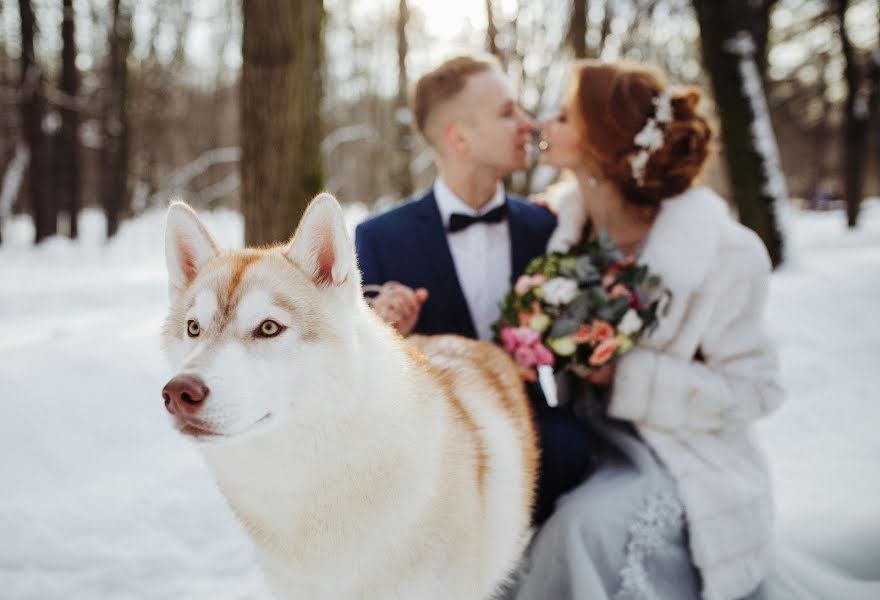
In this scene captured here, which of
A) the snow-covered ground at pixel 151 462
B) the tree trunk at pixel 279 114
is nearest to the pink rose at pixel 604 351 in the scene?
the snow-covered ground at pixel 151 462

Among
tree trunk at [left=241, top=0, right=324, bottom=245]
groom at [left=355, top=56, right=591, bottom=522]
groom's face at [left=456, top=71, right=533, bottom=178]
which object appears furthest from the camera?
tree trunk at [left=241, top=0, right=324, bottom=245]

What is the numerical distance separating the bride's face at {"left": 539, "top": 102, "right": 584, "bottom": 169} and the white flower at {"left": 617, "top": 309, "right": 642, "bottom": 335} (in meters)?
0.88

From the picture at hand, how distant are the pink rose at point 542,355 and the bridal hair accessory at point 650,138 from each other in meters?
0.84

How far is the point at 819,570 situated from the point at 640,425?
1.05 meters

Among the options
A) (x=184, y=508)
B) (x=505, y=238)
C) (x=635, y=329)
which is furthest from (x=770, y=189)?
(x=184, y=508)

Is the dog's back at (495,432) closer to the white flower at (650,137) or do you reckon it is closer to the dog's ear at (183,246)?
the dog's ear at (183,246)

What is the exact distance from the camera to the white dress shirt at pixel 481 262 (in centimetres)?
299

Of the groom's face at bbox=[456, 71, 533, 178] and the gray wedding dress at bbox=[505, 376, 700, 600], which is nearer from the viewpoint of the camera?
the gray wedding dress at bbox=[505, 376, 700, 600]

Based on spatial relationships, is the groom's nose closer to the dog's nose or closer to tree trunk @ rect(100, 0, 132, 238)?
the dog's nose

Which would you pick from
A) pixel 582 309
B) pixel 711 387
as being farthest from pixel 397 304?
pixel 711 387

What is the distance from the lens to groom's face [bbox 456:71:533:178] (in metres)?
2.98

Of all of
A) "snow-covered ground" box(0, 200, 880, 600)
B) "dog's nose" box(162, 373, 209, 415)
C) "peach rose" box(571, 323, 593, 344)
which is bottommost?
"snow-covered ground" box(0, 200, 880, 600)

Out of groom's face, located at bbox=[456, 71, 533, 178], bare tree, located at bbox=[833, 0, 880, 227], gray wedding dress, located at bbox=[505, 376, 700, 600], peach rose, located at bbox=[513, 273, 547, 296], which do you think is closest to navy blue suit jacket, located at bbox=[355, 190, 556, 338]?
groom's face, located at bbox=[456, 71, 533, 178]

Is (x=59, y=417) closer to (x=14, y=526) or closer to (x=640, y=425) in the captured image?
(x=14, y=526)
